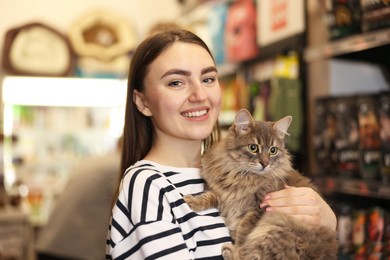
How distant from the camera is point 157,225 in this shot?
152 centimetres

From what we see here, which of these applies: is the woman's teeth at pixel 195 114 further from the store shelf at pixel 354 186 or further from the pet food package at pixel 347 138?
the pet food package at pixel 347 138

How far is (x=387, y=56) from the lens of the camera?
275 centimetres

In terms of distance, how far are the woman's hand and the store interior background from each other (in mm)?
579

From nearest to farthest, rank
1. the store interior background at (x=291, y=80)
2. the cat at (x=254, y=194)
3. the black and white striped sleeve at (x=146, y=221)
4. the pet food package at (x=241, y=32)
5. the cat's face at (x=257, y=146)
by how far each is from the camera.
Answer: the black and white striped sleeve at (x=146, y=221) → the cat at (x=254, y=194) → the cat's face at (x=257, y=146) → the store interior background at (x=291, y=80) → the pet food package at (x=241, y=32)

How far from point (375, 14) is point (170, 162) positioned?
46.0 inches

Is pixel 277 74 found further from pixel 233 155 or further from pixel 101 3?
pixel 101 3

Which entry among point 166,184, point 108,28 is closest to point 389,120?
point 166,184

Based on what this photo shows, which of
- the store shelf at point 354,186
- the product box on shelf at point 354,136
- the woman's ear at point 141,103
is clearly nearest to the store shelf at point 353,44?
the product box on shelf at point 354,136

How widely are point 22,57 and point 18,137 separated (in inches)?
34.4

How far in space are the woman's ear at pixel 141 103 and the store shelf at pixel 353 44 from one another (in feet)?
3.54

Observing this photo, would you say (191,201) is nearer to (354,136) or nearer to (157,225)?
(157,225)

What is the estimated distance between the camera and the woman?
1.55 m

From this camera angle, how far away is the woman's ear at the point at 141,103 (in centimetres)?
186

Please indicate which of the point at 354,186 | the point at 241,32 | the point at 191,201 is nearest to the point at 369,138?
the point at 354,186
